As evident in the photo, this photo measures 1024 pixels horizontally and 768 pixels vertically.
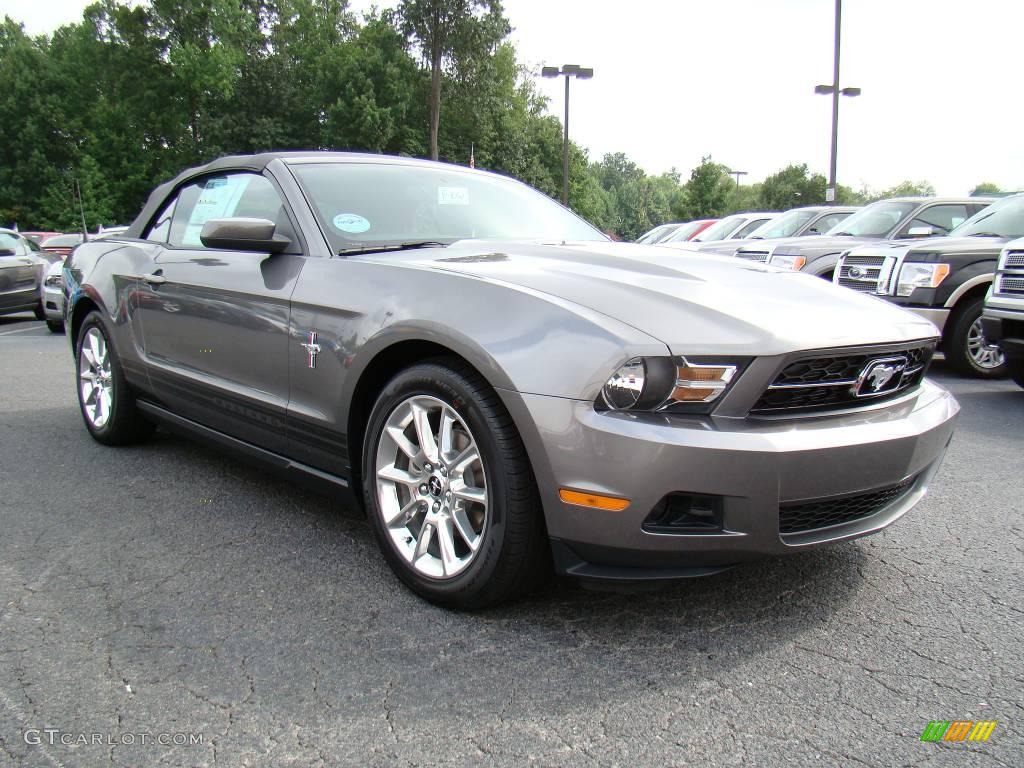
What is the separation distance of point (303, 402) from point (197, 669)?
3.49 ft

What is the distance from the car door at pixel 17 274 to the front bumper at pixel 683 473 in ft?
43.5

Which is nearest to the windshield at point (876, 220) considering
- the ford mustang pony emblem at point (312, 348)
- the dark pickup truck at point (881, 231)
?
the dark pickup truck at point (881, 231)

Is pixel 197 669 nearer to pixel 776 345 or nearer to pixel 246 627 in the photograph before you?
pixel 246 627

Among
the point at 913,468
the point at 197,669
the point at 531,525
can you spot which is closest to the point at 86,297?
the point at 197,669

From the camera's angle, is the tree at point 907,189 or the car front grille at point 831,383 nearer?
the car front grille at point 831,383

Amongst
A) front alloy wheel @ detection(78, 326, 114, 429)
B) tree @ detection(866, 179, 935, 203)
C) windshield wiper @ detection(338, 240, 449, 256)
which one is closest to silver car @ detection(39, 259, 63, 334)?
front alloy wheel @ detection(78, 326, 114, 429)

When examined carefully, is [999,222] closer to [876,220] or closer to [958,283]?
[958,283]

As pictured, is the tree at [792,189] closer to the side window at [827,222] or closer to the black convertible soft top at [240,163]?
the side window at [827,222]

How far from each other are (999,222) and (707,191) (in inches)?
1848

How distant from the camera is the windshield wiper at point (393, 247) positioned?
3.15 meters

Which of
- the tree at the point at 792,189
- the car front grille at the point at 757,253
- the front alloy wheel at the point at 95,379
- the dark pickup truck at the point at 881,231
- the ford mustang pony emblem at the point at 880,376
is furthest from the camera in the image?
the tree at the point at 792,189

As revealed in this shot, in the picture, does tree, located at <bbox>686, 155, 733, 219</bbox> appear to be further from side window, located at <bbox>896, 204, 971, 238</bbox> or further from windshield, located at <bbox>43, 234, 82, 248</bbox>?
windshield, located at <bbox>43, 234, 82, 248</bbox>

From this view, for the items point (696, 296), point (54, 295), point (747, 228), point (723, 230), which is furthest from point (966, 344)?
point (54, 295)

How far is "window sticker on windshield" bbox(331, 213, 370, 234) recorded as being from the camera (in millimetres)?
3270
